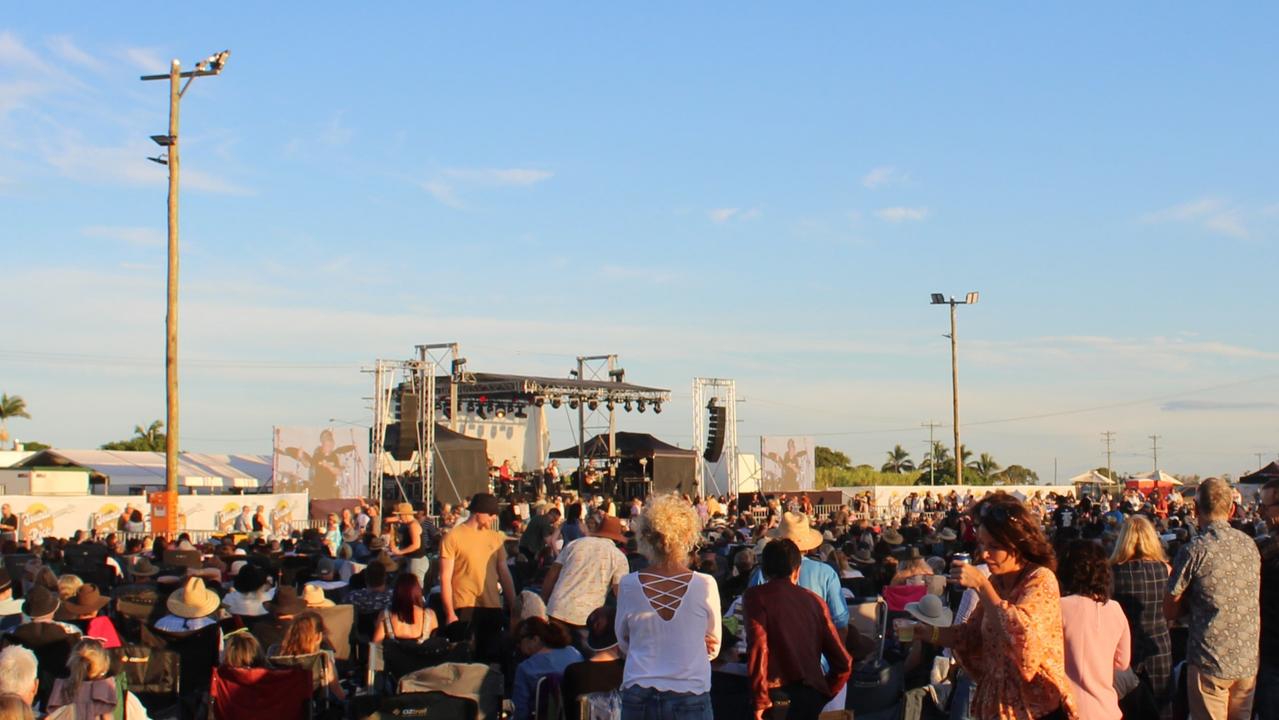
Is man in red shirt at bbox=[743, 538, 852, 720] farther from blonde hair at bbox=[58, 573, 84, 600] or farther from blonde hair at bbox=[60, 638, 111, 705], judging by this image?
blonde hair at bbox=[58, 573, 84, 600]

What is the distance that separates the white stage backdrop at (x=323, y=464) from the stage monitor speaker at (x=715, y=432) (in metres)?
10.8

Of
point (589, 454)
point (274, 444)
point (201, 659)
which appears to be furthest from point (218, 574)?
point (589, 454)

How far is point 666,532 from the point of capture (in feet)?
15.2

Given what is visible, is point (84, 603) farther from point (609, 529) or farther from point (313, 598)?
point (609, 529)

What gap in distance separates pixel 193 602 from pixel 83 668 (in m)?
2.44

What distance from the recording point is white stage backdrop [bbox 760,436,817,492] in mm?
37125

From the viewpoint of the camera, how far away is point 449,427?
32500mm

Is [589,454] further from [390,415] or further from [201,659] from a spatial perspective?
[201,659]

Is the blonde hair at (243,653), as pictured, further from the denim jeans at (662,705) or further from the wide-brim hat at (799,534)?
the wide-brim hat at (799,534)

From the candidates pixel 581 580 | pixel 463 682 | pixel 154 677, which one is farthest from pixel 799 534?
pixel 154 677

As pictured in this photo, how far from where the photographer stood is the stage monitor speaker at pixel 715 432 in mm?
35344

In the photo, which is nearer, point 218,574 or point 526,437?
point 218,574

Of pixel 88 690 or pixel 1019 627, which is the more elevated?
pixel 1019 627

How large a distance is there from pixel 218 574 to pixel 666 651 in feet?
21.6
